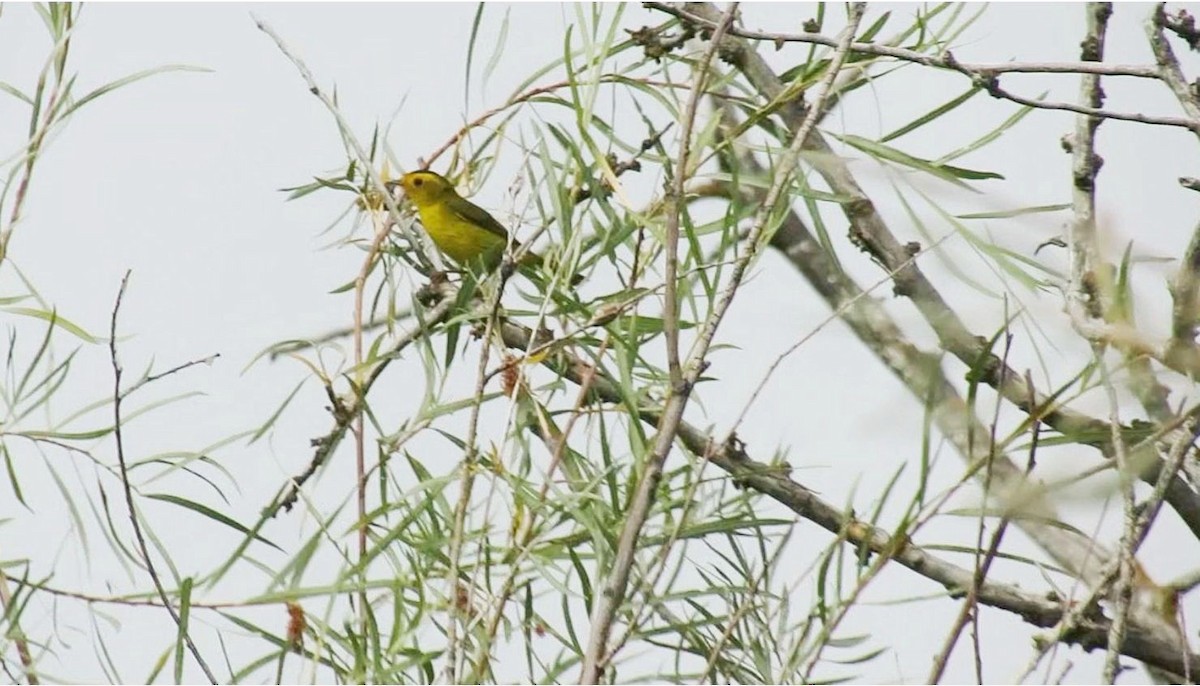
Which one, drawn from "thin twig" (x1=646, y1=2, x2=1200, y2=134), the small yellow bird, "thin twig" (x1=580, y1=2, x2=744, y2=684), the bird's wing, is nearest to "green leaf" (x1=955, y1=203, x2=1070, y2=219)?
"thin twig" (x1=646, y1=2, x2=1200, y2=134)

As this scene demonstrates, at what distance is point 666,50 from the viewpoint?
1.32m

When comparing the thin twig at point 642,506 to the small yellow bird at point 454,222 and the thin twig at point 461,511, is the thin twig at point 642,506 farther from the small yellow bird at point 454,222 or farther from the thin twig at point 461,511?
the small yellow bird at point 454,222

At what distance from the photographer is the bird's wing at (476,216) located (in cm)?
234

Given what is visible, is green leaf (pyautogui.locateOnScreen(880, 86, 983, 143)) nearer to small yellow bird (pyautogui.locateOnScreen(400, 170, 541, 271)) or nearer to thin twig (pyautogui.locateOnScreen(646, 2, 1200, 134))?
thin twig (pyautogui.locateOnScreen(646, 2, 1200, 134))

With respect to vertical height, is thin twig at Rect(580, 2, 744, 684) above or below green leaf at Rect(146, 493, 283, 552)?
below

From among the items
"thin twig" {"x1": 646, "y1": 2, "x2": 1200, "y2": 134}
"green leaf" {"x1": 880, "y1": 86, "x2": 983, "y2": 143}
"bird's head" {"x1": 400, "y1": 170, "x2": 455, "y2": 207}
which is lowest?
"thin twig" {"x1": 646, "y1": 2, "x2": 1200, "y2": 134}

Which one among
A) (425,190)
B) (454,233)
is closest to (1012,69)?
(425,190)

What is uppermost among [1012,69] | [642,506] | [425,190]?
[425,190]

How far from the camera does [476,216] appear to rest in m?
2.41

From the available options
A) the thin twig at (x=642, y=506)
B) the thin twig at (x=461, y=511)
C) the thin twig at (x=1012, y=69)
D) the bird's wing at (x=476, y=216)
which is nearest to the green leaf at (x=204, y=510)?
the thin twig at (x=461, y=511)

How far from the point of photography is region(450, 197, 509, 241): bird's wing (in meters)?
2.34

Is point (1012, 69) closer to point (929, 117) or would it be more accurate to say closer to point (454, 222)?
point (929, 117)

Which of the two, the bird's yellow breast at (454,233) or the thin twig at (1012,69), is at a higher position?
the bird's yellow breast at (454,233)

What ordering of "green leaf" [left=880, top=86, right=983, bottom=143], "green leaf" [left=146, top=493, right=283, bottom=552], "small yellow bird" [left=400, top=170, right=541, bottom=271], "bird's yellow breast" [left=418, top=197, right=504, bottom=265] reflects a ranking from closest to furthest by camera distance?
"green leaf" [left=146, top=493, right=283, bottom=552], "green leaf" [left=880, top=86, right=983, bottom=143], "small yellow bird" [left=400, top=170, right=541, bottom=271], "bird's yellow breast" [left=418, top=197, right=504, bottom=265]
